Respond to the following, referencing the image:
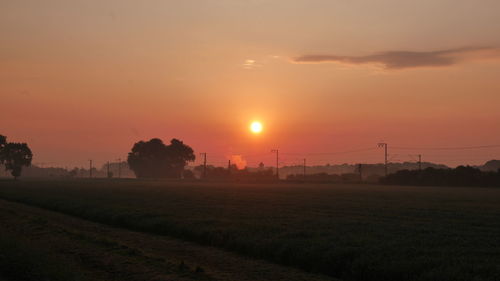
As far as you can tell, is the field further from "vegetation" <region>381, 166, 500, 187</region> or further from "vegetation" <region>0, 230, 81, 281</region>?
"vegetation" <region>381, 166, 500, 187</region>

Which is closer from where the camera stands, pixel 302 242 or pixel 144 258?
pixel 144 258

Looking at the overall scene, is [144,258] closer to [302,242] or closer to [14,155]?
[302,242]

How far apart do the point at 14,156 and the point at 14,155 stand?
1.18 feet

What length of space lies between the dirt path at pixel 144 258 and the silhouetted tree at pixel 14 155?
549 feet

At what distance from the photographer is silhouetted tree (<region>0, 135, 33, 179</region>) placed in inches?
7229

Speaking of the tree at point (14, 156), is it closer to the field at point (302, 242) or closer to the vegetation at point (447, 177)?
the vegetation at point (447, 177)

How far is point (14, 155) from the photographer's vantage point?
185625 millimetres

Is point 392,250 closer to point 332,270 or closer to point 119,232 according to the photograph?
point 332,270

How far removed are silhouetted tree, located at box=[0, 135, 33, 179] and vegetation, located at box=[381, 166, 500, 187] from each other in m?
126

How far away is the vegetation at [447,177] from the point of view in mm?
129250

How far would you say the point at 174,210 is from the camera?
4122 centimetres

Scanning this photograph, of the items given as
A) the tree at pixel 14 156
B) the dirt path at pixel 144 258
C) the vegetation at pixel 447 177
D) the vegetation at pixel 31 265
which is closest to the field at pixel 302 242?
the dirt path at pixel 144 258

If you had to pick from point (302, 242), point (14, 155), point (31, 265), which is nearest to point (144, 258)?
point (31, 265)

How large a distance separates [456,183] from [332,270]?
415 ft
